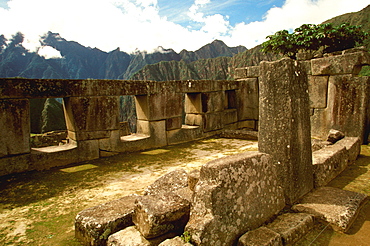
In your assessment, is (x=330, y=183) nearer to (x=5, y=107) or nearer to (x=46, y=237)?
(x=46, y=237)

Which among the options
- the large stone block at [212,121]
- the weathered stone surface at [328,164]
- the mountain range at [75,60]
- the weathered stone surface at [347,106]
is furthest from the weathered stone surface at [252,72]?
the mountain range at [75,60]

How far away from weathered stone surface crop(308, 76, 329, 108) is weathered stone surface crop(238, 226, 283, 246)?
596 centimetres

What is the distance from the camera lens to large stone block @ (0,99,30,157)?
4465mm

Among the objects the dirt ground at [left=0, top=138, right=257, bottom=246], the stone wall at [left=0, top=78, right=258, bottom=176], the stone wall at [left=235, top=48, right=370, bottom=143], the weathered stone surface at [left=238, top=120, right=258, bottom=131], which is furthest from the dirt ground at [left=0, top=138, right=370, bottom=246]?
the weathered stone surface at [left=238, top=120, right=258, bottom=131]

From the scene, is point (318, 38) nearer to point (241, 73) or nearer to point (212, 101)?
point (241, 73)

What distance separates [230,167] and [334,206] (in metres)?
1.54

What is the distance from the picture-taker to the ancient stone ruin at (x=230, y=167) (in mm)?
2119

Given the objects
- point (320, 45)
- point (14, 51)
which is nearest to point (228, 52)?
point (14, 51)

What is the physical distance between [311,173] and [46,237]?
10.8ft

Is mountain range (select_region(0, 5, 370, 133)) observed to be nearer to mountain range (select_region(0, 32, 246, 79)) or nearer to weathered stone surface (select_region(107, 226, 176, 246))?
mountain range (select_region(0, 32, 246, 79))

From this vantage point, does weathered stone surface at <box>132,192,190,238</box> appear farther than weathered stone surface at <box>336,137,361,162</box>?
No

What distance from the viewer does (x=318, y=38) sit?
18.6 m

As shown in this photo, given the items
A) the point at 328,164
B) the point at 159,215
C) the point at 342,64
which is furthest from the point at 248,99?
the point at 159,215

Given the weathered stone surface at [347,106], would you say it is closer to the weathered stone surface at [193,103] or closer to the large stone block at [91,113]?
the weathered stone surface at [193,103]
